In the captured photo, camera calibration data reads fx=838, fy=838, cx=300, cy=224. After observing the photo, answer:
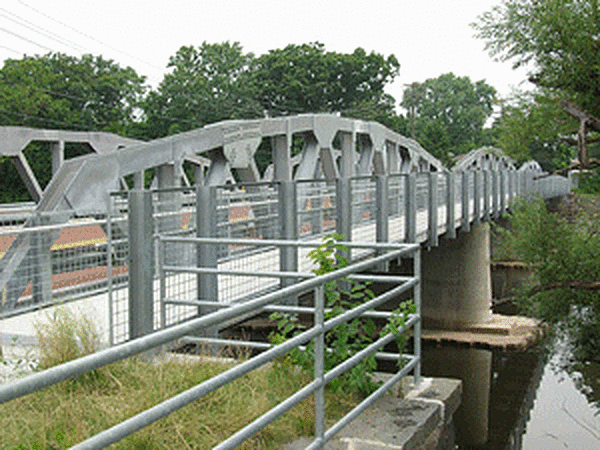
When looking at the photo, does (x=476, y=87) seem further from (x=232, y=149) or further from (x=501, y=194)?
(x=232, y=149)

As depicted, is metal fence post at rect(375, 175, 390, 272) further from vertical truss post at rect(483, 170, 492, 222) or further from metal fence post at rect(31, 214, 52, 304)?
A: vertical truss post at rect(483, 170, 492, 222)

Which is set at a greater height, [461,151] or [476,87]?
[476,87]

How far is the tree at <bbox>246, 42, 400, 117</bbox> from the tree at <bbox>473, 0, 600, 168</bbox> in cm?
4741

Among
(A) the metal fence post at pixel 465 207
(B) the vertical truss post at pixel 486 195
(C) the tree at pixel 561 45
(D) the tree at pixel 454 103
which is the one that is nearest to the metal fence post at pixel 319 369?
(C) the tree at pixel 561 45

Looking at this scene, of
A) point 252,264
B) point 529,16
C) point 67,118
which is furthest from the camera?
point 67,118

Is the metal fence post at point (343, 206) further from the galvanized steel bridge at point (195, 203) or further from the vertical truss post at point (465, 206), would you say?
the vertical truss post at point (465, 206)

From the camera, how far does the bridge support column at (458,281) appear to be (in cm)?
2808

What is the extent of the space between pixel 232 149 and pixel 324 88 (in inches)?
2171

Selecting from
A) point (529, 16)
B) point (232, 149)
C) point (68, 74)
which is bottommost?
point (232, 149)

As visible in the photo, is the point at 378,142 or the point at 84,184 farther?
the point at 378,142

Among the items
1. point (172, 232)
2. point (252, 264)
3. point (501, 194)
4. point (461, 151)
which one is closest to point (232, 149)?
point (252, 264)

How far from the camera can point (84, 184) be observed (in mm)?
9312

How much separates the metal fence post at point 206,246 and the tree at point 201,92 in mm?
45934

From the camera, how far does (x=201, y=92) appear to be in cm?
6241
